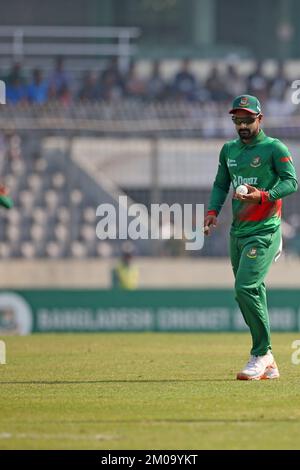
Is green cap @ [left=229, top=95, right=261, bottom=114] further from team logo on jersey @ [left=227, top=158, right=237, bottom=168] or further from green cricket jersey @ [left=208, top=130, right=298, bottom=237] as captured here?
team logo on jersey @ [left=227, top=158, right=237, bottom=168]

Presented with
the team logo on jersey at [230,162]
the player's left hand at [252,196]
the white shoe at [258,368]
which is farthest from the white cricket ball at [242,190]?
the white shoe at [258,368]

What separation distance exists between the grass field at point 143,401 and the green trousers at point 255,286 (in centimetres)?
48

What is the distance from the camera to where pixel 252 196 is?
11.8 meters

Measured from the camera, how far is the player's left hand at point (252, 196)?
11.8 m

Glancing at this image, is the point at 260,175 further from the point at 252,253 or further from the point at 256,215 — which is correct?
the point at 252,253

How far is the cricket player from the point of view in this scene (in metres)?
12.0

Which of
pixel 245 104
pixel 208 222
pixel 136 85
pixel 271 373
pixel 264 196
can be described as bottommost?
pixel 271 373

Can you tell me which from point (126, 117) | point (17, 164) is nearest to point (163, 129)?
point (126, 117)

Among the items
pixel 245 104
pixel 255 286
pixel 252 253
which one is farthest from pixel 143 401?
pixel 245 104

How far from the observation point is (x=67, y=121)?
26797mm

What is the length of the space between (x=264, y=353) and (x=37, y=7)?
26.3 metres

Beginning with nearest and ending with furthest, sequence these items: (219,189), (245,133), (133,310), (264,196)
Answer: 1. (264,196)
2. (245,133)
3. (219,189)
4. (133,310)

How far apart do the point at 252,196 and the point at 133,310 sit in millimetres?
11171
